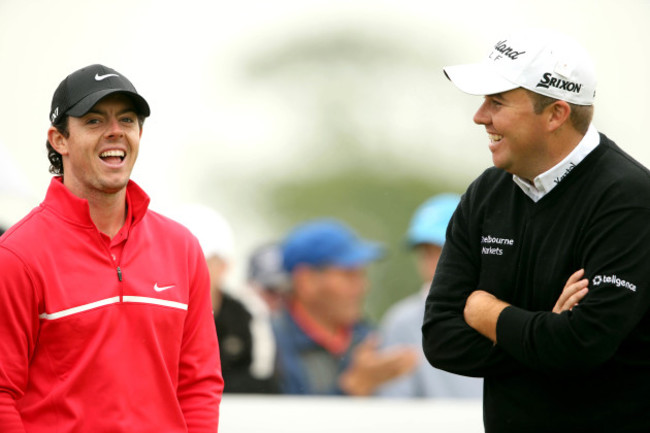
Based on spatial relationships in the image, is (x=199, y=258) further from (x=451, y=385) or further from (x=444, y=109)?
(x=444, y=109)

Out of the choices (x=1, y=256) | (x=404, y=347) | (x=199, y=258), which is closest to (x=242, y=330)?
(x=404, y=347)

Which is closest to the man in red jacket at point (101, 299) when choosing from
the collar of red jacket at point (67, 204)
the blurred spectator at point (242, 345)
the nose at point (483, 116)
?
the collar of red jacket at point (67, 204)

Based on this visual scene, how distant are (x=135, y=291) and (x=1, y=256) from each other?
0.98 ft

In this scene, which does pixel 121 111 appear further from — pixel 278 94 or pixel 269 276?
pixel 278 94

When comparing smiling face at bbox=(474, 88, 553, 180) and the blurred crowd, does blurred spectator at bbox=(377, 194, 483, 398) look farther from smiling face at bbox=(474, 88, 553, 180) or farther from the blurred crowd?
smiling face at bbox=(474, 88, 553, 180)

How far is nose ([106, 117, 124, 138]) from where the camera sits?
2422 millimetres

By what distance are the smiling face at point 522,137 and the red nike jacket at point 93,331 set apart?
2.60 feet

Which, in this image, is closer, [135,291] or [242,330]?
[135,291]

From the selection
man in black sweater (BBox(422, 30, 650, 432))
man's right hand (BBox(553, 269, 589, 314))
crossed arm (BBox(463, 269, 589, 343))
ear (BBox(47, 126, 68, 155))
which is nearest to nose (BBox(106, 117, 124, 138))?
ear (BBox(47, 126, 68, 155))

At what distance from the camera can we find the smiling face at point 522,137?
235 cm

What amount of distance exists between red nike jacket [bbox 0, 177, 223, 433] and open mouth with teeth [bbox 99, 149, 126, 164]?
0.11 metres

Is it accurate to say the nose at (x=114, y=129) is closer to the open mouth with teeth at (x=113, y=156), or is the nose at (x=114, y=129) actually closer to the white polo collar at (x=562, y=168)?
the open mouth with teeth at (x=113, y=156)

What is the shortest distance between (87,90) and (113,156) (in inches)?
6.3

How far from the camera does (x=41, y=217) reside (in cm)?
237
